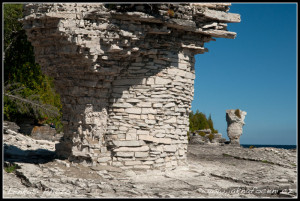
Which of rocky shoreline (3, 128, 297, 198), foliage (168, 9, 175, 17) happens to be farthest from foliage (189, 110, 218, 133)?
foliage (168, 9, 175, 17)

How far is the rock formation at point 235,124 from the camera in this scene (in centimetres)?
2320

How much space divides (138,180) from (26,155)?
14.3 feet

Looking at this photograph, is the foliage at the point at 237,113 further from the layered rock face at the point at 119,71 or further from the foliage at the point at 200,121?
the layered rock face at the point at 119,71

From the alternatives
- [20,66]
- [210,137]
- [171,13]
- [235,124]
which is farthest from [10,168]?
[210,137]

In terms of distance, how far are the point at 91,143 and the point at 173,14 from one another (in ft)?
13.4

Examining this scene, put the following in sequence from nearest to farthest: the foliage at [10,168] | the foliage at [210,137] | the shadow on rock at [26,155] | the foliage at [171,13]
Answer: the foliage at [10,168] < the foliage at [171,13] < the shadow on rock at [26,155] < the foliage at [210,137]

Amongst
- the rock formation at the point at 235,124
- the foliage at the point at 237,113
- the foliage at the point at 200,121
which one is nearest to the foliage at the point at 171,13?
the rock formation at the point at 235,124

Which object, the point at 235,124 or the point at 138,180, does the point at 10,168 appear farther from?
the point at 235,124

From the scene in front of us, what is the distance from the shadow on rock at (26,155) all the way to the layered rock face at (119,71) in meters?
0.88

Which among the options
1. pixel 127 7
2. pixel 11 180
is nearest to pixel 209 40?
pixel 127 7

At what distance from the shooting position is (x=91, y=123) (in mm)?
8961

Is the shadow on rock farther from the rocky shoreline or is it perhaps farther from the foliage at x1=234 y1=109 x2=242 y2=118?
the foliage at x1=234 y1=109 x2=242 y2=118

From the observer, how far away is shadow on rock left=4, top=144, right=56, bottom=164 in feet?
32.0

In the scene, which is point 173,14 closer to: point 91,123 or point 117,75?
point 117,75
